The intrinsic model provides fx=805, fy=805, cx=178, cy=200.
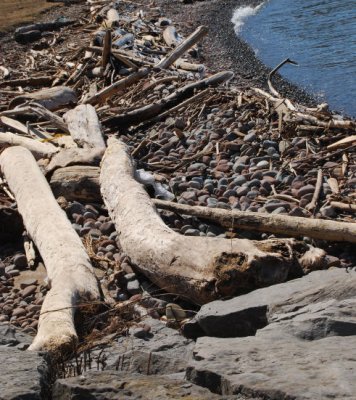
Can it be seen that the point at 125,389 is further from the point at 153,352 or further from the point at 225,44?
the point at 225,44

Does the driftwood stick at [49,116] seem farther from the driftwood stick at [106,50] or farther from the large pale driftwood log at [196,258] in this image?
the large pale driftwood log at [196,258]

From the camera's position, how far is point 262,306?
546 centimetres

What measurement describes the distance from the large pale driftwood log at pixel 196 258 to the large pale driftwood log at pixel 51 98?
5.79 meters

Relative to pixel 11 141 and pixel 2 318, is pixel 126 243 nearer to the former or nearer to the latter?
pixel 2 318

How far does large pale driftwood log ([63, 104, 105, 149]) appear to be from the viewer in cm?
1033

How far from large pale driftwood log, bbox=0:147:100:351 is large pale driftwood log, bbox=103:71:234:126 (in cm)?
202

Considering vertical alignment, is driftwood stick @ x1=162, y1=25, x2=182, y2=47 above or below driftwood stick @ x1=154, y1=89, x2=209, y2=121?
above

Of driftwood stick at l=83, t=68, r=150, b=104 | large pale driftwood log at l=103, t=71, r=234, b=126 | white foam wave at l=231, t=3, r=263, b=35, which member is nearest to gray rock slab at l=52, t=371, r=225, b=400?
large pale driftwood log at l=103, t=71, r=234, b=126

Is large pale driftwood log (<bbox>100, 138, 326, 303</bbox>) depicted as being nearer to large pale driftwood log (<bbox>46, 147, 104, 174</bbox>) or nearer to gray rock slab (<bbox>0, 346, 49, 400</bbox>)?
large pale driftwood log (<bbox>46, 147, 104, 174</bbox>)

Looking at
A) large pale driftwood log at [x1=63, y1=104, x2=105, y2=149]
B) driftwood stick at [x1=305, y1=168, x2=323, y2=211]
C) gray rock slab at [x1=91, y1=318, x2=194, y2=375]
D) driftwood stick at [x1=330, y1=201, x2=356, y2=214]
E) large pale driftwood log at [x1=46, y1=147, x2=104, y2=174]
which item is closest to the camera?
gray rock slab at [x1=91, y1=318, x2=194, y2=375]

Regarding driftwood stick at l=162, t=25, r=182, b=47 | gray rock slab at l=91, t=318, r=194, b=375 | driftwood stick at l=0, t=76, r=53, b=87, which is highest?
driftwood stick at l=162, t=25, r=182, b=47

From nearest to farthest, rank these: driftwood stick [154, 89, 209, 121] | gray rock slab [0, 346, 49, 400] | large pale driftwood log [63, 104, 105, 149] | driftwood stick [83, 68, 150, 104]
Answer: gray rock slab [0, 346, 49, 400] < large pale driftwood log [63, 104, 105, 149] < driftwood stick [154, 89, 209, 121] < driftwood stick [83, 68, 150, 104]

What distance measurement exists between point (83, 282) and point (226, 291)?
1174mm

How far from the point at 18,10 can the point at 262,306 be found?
22672mm
